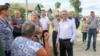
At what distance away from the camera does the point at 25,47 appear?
405 cm

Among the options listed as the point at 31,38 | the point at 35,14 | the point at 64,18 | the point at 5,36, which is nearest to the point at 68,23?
the point at 64,18

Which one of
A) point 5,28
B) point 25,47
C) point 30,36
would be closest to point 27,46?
point 25,47

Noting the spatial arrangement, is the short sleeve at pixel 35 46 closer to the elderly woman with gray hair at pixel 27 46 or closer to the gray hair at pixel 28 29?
the elderly woman with gray hair at pixel 27 46

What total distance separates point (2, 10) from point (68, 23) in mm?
2842

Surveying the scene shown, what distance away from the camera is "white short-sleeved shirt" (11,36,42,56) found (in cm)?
399

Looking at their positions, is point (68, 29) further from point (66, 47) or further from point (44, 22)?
point (44, 22)

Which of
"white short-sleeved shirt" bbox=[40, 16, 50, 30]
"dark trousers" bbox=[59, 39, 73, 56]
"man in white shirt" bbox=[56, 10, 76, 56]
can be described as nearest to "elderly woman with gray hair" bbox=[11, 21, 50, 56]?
"man in white shirt" bbox=[56, 10, 76, 56]

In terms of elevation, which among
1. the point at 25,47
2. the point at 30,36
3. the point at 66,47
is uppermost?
the point at 30,36

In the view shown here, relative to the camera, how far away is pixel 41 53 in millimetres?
3916

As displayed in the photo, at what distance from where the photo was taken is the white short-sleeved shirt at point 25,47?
3.99 meters

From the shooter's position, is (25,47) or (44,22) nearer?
(25,47)

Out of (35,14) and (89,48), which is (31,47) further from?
(89,48)

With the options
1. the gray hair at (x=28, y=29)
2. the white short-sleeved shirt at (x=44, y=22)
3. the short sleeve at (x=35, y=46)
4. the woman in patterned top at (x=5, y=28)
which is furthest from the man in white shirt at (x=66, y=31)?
the short sleeve at (x=35, y=46)

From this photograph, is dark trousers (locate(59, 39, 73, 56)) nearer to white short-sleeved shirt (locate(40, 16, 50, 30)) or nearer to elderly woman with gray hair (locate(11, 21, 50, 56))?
white short-sleeved shirt (locate(40, 16, 50, 30))
